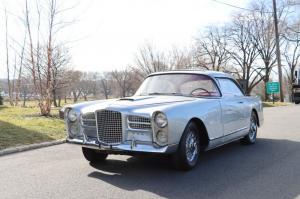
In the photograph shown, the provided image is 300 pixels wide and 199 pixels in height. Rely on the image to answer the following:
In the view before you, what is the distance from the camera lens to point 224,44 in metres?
51.7

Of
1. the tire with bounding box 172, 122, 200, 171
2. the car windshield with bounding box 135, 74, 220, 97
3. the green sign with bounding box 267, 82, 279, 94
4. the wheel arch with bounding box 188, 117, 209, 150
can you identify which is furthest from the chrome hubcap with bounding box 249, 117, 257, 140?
the green sign with bounding box 267, 82, 279, 94

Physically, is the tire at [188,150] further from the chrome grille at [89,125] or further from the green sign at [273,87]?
the green sign at [273,87]

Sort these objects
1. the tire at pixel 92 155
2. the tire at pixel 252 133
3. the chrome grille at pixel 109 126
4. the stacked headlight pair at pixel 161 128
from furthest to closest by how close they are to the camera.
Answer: the tire at pixel 252 133, the tire at pixel 92 155, the chrome grille at pixel 109 126, the stacked headlight pair at pixel 161 128

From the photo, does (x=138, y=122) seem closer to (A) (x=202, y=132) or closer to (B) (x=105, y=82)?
(A) (x=202, y=132)

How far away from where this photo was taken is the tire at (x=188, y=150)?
5.90m

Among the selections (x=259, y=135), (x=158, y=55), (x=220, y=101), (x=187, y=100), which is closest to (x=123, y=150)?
(x=187, y=100)

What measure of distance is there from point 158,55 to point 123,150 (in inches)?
1310

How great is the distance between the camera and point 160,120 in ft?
18.4

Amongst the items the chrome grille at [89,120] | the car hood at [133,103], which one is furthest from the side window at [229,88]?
the chrome grille at [89,120]

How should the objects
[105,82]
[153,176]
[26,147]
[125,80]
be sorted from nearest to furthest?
[153,176] → [26,147] → [125,80] → [105,82]

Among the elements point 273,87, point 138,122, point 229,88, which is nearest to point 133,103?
point 138,122

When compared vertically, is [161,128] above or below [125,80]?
below

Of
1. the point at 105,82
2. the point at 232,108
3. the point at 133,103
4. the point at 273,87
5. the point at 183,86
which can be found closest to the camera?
the point at 133,103

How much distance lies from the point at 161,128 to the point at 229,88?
2.85m
